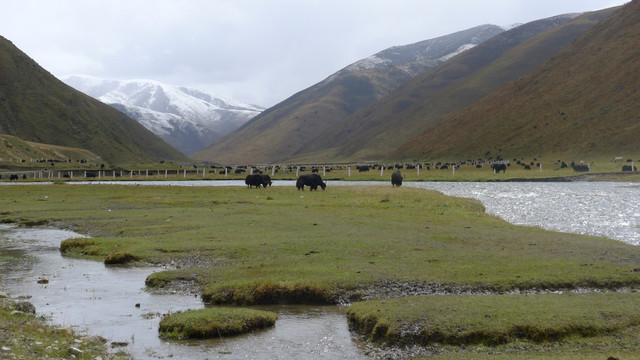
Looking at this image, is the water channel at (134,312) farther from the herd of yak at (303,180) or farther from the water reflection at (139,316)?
the herd of yak at (303,180)

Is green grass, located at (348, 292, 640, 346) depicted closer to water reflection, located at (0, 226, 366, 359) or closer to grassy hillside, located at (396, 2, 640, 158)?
water reflection, located at (0, 226, 366, 359)

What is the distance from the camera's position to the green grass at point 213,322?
12.0m

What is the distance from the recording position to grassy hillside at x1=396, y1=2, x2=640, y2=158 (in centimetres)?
13862

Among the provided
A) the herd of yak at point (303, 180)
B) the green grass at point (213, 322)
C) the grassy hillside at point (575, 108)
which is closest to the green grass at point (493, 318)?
the green grass at point (213, 322)

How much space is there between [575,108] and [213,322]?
165 meters

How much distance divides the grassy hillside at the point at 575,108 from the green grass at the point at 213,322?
12768 cm

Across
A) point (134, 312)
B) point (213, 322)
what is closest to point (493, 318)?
point (213, 322)

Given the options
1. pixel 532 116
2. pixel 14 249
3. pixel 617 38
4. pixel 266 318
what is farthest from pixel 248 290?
pixel 617 38

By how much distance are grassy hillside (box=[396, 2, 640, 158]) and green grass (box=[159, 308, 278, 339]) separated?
127675 millimetres

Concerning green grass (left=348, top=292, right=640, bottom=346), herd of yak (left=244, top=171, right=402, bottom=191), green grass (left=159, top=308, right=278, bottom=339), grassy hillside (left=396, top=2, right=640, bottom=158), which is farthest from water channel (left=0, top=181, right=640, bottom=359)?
grassy hillside (left=396, top=2, right=640, bottom=158)

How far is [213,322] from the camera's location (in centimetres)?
1228

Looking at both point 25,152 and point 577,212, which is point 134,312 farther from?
point 25,152

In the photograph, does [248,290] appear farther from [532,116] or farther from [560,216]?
[532,116]

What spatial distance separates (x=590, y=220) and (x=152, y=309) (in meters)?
25.9
